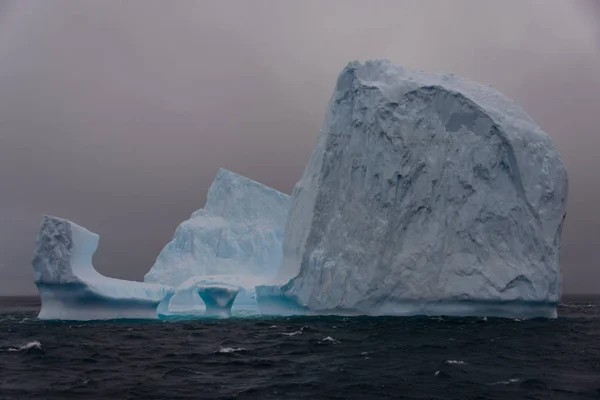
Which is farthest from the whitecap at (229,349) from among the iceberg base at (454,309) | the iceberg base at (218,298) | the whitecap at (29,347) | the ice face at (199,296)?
the ice face at (199,296)

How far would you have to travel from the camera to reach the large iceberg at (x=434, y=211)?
22.6m

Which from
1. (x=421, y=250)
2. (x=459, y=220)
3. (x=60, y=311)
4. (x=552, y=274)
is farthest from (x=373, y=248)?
(x=60, y=311)

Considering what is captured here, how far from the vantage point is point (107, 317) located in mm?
23016

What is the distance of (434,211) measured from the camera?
23.5 meters

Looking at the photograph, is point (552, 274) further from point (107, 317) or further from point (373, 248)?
point (107, 317)

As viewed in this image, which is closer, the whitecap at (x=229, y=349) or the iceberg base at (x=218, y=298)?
the whitecap at (x=229, y=349)

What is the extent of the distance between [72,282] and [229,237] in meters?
15.6

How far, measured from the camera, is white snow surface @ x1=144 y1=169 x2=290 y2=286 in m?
35.6

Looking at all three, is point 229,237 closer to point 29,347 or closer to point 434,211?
point 434,211

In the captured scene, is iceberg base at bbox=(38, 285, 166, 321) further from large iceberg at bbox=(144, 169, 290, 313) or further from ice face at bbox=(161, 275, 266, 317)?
large iceberg at bbox=(144, 169, 290, 313)

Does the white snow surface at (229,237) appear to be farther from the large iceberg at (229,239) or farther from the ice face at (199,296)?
the ice face at (199,296)

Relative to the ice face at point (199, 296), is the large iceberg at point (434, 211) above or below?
above

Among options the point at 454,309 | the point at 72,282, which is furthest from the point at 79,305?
the point at 454,309

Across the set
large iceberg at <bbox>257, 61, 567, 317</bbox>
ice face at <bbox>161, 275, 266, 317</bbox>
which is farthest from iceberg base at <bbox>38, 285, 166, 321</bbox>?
ice face at <bbox>161, 275, 266, 317</bbox>
